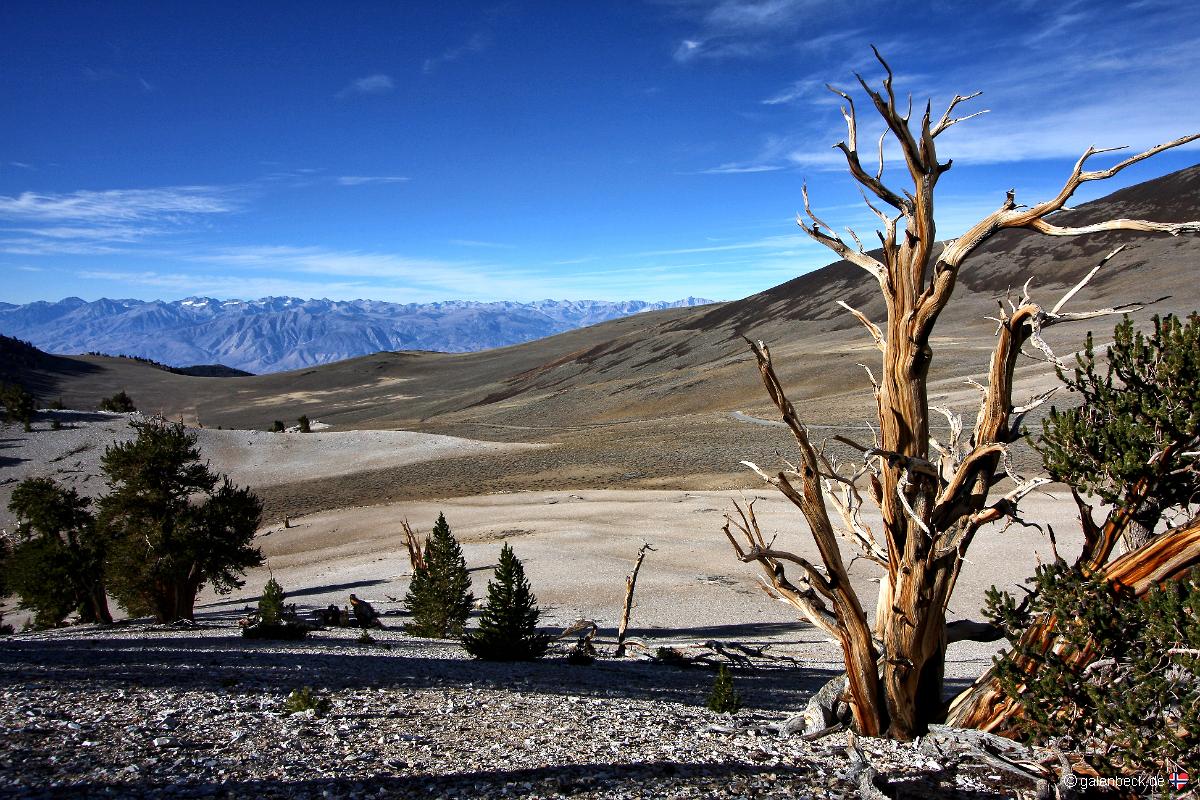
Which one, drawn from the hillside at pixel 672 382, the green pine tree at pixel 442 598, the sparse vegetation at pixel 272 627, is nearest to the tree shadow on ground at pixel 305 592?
the sparse vegetation at pixel 272 627

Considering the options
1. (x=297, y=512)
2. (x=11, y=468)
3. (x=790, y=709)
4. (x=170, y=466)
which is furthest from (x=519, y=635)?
(x=11, y=468)

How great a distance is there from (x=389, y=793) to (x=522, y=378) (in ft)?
457

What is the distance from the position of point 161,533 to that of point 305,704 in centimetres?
1668

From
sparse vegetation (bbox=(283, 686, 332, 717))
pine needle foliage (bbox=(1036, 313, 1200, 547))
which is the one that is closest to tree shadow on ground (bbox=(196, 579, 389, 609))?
sparse vegetation (bbox=(283, 686, 332, 717))

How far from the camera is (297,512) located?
41500 millimetres

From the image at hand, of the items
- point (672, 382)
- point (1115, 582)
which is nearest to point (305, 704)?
point (1115, 582)

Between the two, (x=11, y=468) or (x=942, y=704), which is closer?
(x=942, y=704)

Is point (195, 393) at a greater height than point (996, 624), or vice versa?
point (195, 393)

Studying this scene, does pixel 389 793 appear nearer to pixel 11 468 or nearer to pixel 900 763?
pixel 900 763

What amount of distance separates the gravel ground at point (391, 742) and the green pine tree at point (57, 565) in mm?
16251

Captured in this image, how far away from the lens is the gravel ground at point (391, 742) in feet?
18.9

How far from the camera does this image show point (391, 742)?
6.86m

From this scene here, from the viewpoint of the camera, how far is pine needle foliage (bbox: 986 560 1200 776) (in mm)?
5434

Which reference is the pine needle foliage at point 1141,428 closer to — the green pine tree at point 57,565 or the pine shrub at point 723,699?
the pine shrub at point 723,699
